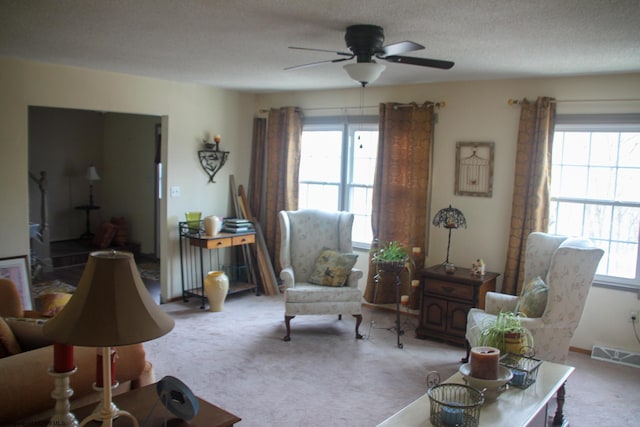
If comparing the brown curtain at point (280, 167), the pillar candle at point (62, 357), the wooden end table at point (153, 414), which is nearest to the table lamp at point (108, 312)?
the pillar candle at point (62, 357)

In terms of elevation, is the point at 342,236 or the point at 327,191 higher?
the point at 327,191

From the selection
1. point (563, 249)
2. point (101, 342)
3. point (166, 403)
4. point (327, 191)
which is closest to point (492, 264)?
point (563, 249)

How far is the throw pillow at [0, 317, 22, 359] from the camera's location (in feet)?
7.87

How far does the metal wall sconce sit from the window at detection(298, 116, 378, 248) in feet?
3.22

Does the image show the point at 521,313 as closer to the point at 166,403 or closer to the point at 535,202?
the point at 535,202

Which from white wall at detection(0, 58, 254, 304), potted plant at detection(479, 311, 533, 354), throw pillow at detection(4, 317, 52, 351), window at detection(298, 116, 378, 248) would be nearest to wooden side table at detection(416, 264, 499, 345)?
window at detection(298, 116, 378, 248)

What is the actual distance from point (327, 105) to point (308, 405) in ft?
12.0

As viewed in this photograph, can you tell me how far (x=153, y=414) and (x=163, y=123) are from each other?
14.1ft

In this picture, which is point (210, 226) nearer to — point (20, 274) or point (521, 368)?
point (20, 274)

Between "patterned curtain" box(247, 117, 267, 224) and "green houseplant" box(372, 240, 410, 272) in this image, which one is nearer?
"green houseplant" box(372, 240, 410, 272)

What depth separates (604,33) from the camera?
3027mm

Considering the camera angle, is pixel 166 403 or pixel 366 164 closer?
pixel 166 403

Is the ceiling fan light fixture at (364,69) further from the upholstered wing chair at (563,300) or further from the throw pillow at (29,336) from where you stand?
the throw pillow at (29,336)

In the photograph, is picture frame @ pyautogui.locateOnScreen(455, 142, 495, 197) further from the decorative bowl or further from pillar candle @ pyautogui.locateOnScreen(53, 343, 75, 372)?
pillar candle @ pyautogui.locateOnScreen(53, 343, 75, 372)
